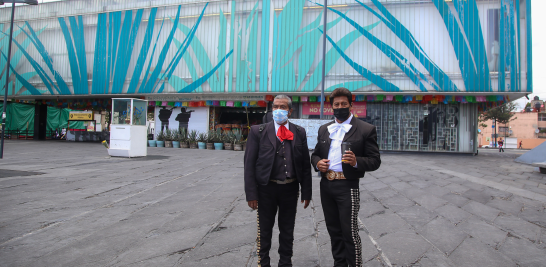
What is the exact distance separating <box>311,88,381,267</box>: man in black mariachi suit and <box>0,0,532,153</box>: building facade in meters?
10.4

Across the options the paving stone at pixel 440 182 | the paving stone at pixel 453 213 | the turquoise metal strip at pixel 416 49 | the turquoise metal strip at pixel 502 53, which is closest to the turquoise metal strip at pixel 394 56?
the turquoise metal strip at pixel 416 49

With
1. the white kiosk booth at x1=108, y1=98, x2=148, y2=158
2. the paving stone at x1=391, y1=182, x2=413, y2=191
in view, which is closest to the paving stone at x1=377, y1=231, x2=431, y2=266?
the paving stone at x1=391, y1=182, x2=413, y2=191

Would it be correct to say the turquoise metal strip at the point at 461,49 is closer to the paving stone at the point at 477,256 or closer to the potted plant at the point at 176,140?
the paving stone at the point at 477,256

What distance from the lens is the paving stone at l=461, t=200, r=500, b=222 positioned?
4165 mm

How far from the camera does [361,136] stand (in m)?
2.27

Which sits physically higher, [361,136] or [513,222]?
[361,136]

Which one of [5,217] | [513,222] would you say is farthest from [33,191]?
[513,222]

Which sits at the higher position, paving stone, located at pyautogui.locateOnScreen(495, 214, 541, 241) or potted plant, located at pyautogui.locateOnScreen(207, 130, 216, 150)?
potted plant, located at pyautogui.locateOnScreen(207, 130, 216, 150)

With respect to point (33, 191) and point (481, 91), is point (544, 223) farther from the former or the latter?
point (481, 91)

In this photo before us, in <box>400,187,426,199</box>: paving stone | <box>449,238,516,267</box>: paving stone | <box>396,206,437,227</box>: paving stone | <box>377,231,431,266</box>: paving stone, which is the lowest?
<box>449,238,516,267</box>: paving stone

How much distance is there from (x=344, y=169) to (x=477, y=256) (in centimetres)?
174

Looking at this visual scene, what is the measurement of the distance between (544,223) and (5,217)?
6347mm

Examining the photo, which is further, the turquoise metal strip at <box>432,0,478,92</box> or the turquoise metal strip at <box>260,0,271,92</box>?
the turquoise metal strip at <box>260,0,271,92</box>

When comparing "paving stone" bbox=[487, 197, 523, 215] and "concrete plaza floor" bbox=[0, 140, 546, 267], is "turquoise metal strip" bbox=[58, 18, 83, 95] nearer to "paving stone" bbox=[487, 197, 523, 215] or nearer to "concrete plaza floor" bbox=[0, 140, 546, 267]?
"concrete plaza floor" bbox=[0, 140, 546, 267]
